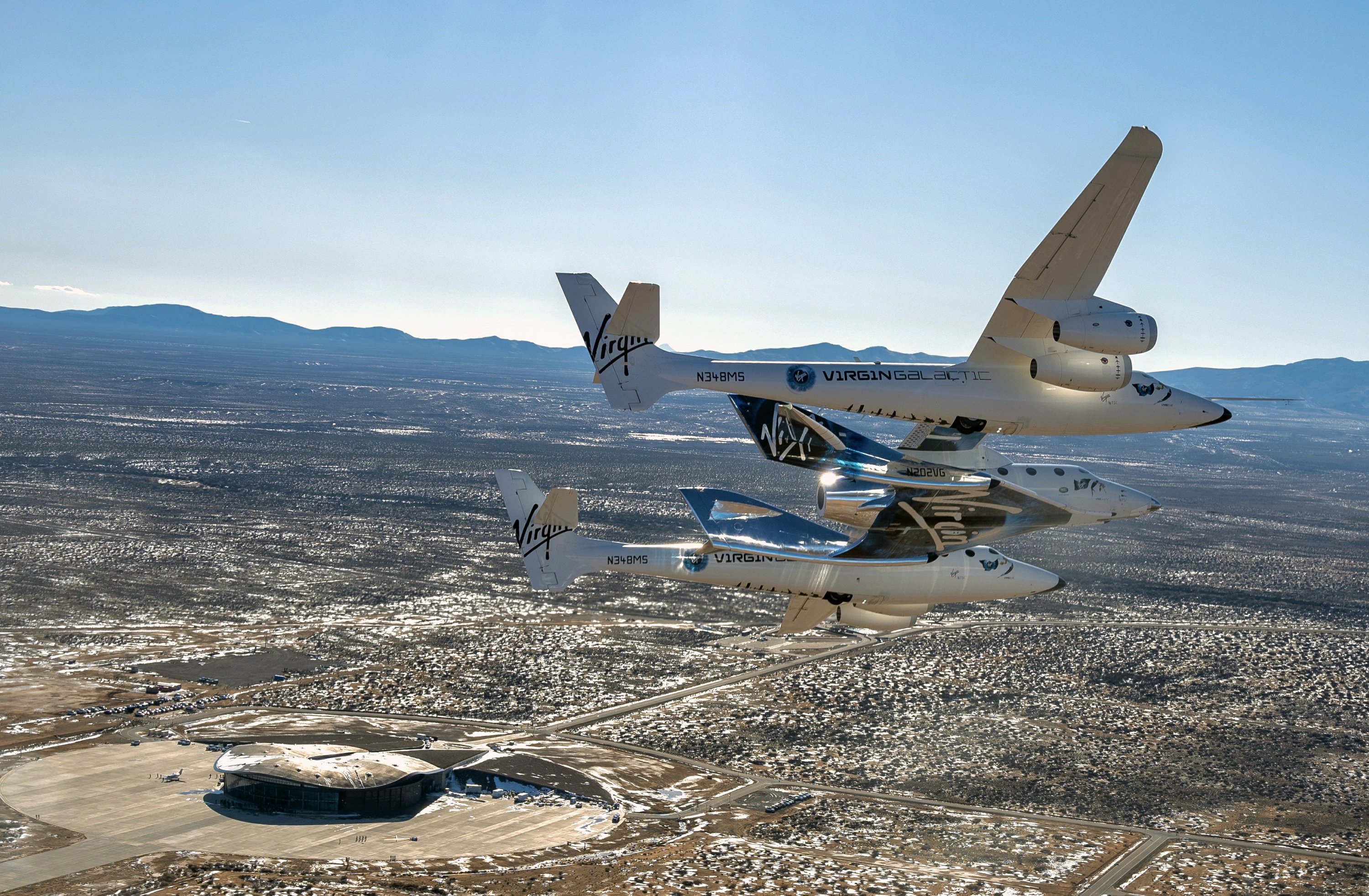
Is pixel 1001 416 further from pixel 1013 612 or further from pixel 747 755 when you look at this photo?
pixel 1013 612

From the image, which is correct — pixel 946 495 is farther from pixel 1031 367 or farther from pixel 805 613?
pixel 1031 367

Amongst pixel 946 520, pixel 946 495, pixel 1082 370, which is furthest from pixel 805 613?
pixel 1082 370

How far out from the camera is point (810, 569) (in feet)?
184

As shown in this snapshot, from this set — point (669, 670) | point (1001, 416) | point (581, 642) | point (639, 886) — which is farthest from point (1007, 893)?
point (581, 642)

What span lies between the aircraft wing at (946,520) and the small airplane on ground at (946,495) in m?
0.04

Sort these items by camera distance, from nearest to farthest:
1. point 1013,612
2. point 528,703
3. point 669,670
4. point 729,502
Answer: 1. point 729,502
2. point 528,703
3. point 669,670
4. point 1013,612

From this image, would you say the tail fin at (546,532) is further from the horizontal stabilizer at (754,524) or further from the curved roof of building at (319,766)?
the curved roof of building at (319,766)

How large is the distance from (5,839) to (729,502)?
56.5m

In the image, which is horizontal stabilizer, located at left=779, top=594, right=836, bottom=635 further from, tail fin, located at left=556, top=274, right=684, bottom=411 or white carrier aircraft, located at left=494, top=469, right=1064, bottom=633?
tail fin, located at left=556, top=274, right=684, bottom=411

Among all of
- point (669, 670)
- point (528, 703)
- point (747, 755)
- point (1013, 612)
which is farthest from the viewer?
point (1013, 612)

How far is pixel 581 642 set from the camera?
14525cm

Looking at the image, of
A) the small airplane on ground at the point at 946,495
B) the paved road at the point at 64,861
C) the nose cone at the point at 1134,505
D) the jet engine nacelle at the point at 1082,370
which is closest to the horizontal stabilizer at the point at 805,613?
the small airplane on ground at the point at 946,495

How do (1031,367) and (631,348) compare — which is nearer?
(1031,367)

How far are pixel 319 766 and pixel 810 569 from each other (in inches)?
1929
